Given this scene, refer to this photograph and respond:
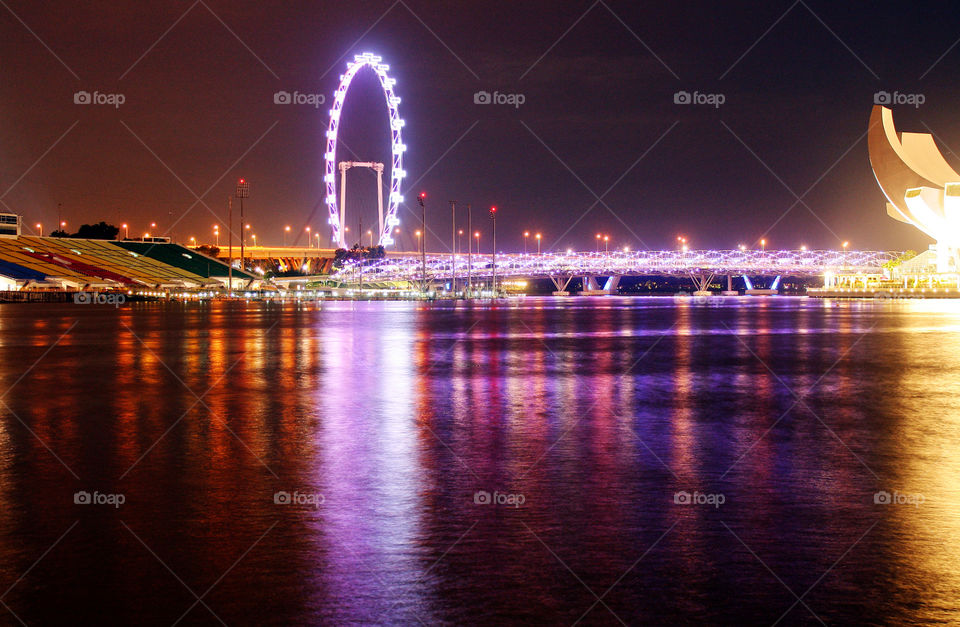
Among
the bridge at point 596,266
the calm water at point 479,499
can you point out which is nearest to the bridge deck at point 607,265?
the bridge at point 596,266

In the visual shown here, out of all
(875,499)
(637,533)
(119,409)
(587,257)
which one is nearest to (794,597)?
(637,533)

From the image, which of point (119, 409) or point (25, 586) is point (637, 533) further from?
point (119, 409)

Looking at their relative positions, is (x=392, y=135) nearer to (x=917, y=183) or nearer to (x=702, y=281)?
(x=917, y=183)

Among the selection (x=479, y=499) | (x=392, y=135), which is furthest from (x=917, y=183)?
(x=479, y=499)

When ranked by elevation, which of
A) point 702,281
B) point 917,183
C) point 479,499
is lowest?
Result: point 479,499

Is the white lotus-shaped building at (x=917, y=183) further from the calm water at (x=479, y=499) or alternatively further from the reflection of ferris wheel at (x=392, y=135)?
the calm water at (x=479, y=499)

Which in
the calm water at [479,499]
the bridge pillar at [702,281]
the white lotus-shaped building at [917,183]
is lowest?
the calm water at [479,499]
